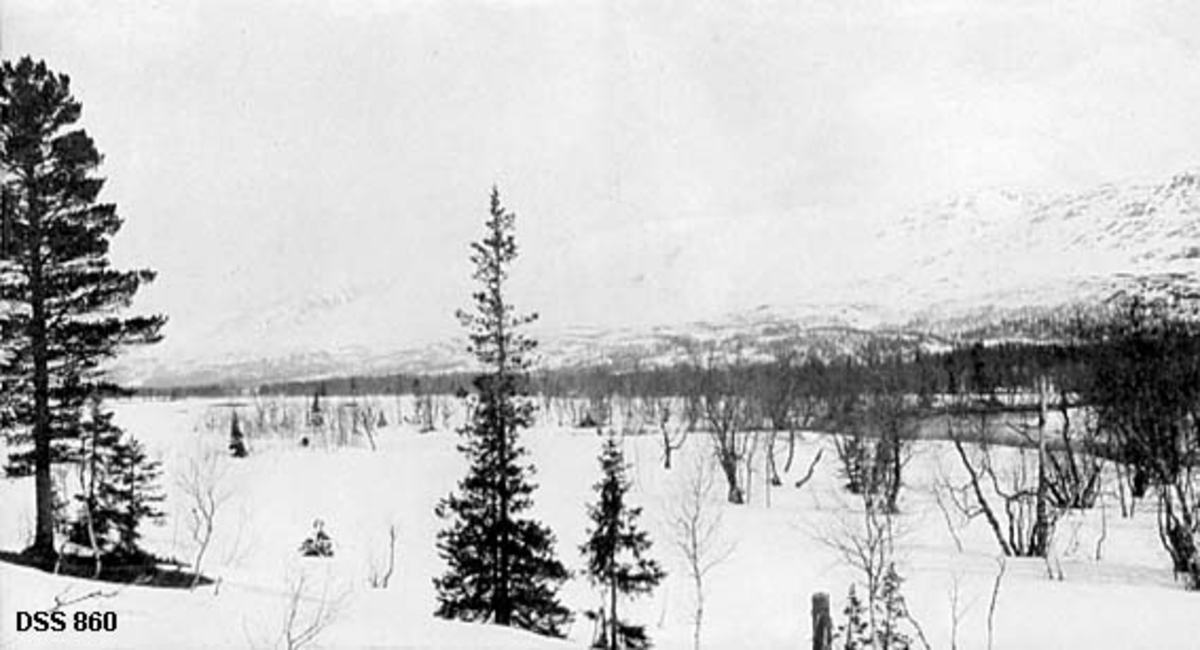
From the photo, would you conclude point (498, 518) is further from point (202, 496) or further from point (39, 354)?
point (202, 496)

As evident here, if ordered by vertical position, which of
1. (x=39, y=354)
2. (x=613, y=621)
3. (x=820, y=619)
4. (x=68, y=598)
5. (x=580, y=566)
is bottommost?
(x=580, y=566)

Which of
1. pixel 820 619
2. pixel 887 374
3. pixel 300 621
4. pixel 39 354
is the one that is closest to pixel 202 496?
pixel 39 354

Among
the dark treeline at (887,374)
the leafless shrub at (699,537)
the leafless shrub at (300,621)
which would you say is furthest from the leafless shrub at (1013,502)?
the leafless shrub at (300,621)

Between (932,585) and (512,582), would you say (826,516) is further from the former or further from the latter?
(512,582)

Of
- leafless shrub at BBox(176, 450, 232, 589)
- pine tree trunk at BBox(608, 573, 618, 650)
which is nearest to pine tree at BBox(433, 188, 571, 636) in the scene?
pine tree trunk at BBox(608, 573, 618, 650)

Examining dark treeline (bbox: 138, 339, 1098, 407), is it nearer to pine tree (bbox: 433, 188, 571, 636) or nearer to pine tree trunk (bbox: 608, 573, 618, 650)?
pine tree (bbox: 433, 188, 571, 636)

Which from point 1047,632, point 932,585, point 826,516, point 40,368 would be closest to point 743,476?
point 826,516
